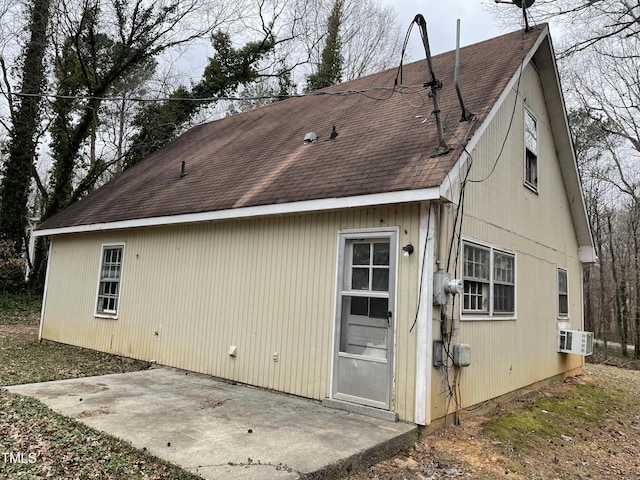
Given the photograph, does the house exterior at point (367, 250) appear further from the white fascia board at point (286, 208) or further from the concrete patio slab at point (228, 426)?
the concrete patio slab at point (228, 426)

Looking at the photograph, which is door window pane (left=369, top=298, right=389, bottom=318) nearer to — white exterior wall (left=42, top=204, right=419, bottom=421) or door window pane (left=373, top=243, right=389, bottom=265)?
white exterior wall (left=42, top=204, right=419, bottom=421)

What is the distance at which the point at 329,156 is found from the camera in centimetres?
682

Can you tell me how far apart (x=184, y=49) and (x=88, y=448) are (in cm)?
1648

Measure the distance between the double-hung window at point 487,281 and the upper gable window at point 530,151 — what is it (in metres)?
1.67

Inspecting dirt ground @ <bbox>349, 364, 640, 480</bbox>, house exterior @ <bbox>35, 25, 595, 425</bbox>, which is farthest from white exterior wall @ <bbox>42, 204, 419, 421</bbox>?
dirt ground @ <bbox>349, 364, 640, 480</bbox>

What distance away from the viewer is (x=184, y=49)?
1734 cm

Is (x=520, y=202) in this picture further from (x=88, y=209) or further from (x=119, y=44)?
(x=119, y=44)

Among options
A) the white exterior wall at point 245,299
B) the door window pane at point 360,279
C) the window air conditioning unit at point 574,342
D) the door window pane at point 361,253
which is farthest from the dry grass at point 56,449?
the window air conditioning unit at point 574,342

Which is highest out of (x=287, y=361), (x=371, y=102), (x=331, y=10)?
(x=331, y=10)

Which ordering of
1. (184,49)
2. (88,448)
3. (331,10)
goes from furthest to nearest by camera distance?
1. (331,10)
2. (184,49)
3. (88,448)

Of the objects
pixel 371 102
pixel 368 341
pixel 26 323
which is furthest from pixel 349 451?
pixel 26 323

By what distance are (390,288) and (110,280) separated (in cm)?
629

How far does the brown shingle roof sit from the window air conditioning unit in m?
5.17

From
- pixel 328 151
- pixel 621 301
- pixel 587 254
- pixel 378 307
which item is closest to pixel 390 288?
pixel 378 307
